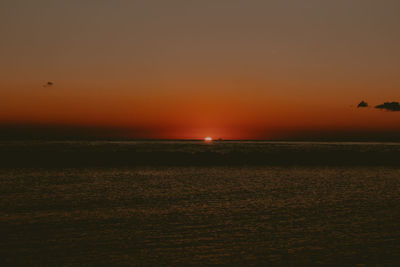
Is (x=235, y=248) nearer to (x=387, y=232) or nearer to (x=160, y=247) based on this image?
(x=160, y=247)

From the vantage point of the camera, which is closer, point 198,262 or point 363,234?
point 198,262

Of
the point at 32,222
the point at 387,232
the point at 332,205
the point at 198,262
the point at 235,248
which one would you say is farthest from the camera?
the point at 332,205

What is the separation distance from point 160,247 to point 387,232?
1096cm

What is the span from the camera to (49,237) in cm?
1653

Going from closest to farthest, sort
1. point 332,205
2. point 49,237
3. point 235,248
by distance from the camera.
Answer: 1. point 235,248
2. point 49,237
3. point 332,205

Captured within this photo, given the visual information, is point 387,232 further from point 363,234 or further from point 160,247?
point 160,247

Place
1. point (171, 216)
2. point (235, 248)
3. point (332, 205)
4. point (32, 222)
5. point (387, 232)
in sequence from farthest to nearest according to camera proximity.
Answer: point (332, 205) < point (171, 216) < point (32, 222) < point (387, 232) < point (235, 248)

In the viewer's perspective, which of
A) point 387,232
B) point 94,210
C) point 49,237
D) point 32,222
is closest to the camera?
point 49,237

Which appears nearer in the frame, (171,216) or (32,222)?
(32,222)

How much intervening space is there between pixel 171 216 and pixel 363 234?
10280 millimetres

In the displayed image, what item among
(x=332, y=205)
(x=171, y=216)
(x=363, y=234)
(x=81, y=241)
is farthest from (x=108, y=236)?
(x=332, y=205)

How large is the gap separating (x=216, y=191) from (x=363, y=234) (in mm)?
16446

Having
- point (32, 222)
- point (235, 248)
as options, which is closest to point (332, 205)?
point (235, 248)

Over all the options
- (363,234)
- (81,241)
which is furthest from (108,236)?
(363,234)
